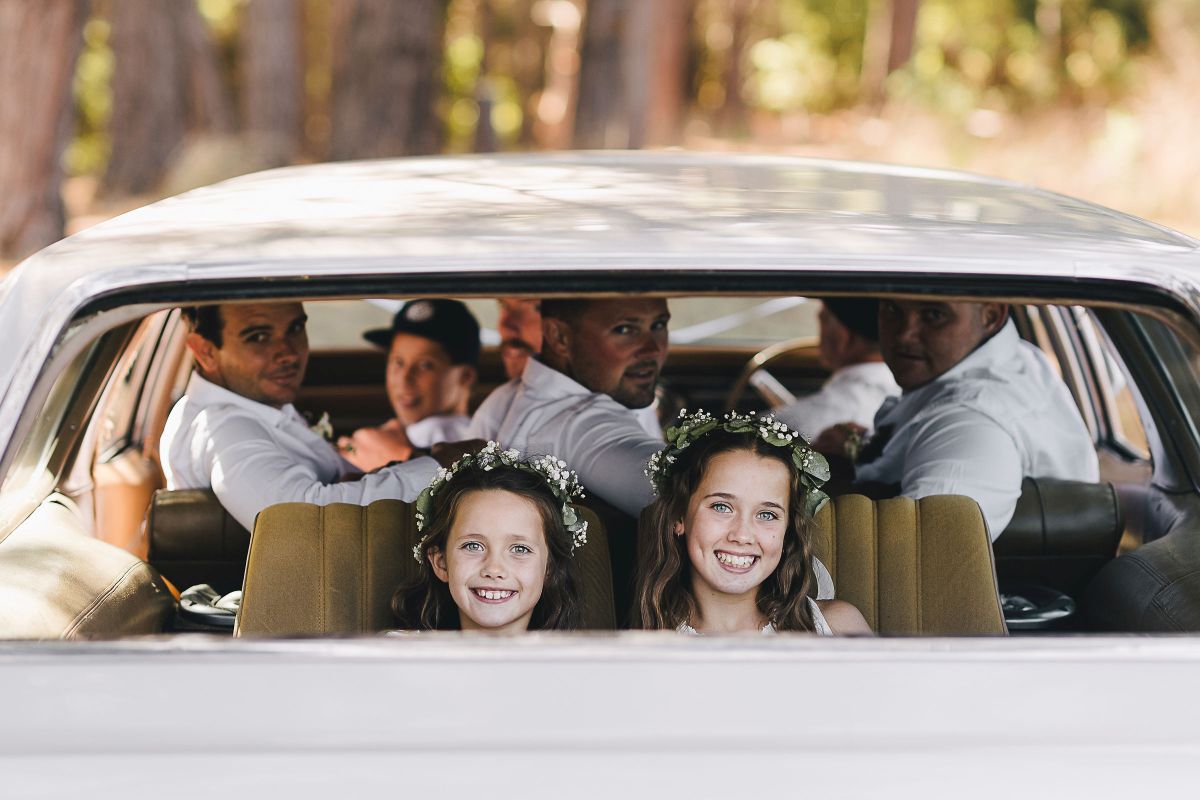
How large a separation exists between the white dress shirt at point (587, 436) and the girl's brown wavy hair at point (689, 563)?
0.63 ft

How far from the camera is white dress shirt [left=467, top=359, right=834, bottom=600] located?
10.3 feet

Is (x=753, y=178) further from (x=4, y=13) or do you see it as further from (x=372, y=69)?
(x=372, y=69)

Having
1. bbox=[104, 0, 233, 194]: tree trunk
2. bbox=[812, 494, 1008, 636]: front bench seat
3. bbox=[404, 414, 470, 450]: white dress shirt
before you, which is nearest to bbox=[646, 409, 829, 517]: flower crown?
bbox=[812, 494, 1008, 636]: front bench seat

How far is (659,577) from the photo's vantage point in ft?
8.50

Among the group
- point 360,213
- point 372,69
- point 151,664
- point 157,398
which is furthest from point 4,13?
point 151,664

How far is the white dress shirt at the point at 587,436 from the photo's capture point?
313 centimetres

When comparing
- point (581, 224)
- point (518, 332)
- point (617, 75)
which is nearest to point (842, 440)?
point (518, 332)

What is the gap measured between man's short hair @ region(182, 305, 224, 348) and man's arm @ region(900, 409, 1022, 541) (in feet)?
6.04

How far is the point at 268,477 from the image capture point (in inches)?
131

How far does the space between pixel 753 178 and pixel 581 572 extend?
34.5 inches

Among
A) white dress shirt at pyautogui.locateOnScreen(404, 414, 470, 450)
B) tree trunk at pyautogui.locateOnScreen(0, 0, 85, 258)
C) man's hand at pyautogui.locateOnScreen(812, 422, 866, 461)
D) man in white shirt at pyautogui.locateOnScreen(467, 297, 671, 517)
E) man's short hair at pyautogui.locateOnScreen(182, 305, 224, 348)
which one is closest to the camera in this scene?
man in white shirt at pyautogui.locateOnScreen(467, 297, 671, 517)

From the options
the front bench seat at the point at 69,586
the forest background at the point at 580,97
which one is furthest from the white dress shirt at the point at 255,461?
the forest background at the point at 580,97

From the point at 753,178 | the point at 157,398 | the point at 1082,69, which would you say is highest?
the point at 1082,69

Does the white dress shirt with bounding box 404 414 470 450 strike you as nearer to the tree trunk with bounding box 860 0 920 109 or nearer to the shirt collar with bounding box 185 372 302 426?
the shirt collar with bounding box 185 372 302 426
